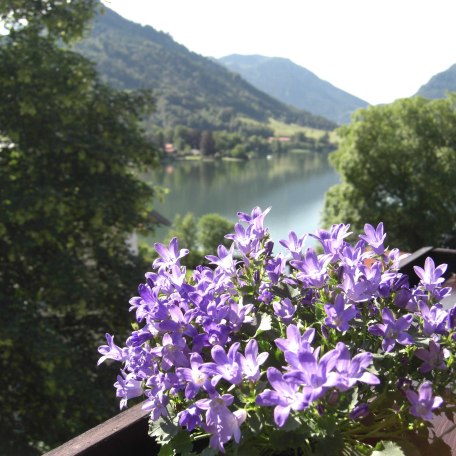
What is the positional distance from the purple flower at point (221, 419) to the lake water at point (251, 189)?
2835 cm

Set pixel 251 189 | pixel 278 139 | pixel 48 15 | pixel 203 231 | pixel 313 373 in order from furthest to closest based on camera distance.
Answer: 1. pixel 278 139
2. pixel 251 189
3. pixel 203 231
4. pixel 48 15
5. pixel 313 373

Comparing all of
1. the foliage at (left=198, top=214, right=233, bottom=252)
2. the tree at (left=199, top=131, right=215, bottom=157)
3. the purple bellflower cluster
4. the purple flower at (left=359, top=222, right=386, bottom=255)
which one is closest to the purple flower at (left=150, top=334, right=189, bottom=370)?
the purple bellflower cluster

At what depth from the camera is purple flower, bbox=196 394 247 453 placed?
0.63 metres

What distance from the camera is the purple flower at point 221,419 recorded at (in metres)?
0.63

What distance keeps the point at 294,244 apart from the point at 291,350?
0.91 ft

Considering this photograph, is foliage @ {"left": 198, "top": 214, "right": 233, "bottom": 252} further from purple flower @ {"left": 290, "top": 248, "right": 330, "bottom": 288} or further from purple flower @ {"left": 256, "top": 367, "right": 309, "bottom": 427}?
purple flower @ {"left": 256, "top": 367, "right": 309, "bottom": 427}

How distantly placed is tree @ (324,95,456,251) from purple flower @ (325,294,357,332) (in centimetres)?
1541

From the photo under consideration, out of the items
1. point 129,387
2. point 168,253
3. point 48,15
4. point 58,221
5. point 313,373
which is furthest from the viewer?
point 48,15

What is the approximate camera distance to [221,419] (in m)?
0.64

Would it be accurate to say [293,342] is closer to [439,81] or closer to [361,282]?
[361,282]

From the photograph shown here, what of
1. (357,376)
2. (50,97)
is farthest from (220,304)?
(50,97)

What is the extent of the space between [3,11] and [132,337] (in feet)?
21.4

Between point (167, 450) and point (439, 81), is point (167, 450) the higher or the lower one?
the lower one

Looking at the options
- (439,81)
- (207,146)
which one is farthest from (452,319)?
(439,81)
